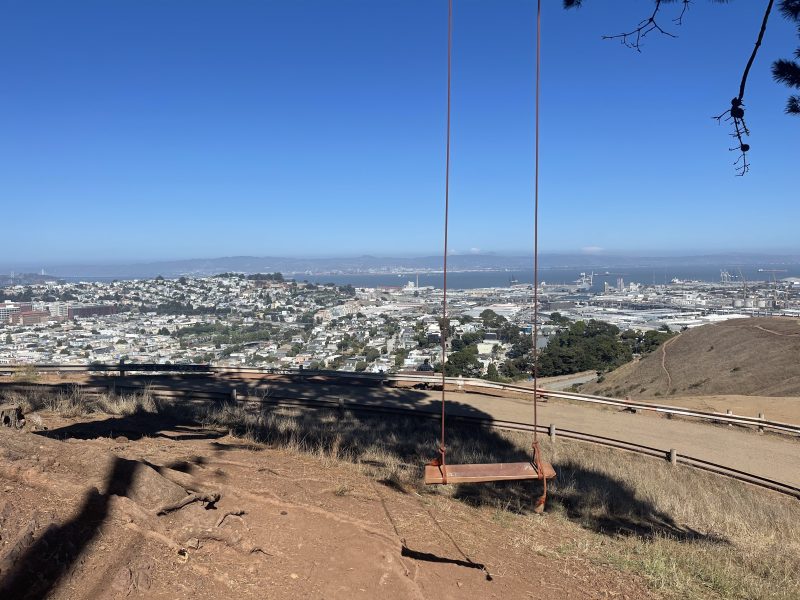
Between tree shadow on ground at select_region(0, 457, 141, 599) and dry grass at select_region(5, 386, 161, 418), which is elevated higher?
tree shadow on ground at select_region(0, 457, 141, 599)

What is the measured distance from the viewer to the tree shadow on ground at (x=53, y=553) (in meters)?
3.78

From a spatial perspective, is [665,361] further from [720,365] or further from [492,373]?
[492,373]

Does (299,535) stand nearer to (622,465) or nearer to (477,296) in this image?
(622,465)

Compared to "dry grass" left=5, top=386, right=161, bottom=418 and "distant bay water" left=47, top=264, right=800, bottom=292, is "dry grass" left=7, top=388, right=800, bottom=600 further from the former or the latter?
"distant bay water" left=47, top=264, right=800, bottom=292

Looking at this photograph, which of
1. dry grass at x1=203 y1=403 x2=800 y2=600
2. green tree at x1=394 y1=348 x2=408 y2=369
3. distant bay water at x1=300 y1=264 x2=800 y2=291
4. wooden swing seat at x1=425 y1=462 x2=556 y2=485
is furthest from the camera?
distant bay water at x1=300 y1=264 x2=800 y2=291

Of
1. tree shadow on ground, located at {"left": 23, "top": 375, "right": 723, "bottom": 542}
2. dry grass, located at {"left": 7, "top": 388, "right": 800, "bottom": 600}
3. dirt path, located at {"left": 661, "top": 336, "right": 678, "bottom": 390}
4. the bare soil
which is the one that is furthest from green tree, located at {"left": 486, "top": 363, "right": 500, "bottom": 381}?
the bare soil

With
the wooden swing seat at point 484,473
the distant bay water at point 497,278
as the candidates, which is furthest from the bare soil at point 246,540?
the distant bay water at point 497,278

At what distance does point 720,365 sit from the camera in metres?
30.8

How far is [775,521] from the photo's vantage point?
876 cm

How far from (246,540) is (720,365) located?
104 ft

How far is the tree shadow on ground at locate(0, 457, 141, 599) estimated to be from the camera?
12.4 feet

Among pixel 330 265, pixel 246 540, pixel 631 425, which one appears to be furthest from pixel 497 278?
pixel 246 540

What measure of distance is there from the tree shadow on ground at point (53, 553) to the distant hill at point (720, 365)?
82.8 ft

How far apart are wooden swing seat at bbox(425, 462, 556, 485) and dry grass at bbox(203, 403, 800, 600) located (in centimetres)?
69
